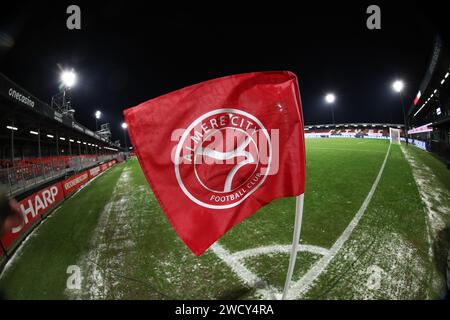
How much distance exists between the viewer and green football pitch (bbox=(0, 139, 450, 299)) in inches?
187

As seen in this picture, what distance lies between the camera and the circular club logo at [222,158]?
3.17 m

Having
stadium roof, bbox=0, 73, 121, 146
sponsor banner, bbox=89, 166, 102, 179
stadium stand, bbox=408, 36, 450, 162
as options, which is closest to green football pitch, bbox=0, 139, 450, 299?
stadium roof, bbox=0, 73, 121, 146

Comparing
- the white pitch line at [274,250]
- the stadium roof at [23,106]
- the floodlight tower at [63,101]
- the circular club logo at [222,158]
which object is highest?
the floodlight tower at [63,101]

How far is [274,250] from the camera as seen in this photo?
6.11 meters

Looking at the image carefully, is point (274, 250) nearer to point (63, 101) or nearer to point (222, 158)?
point (222, 158)

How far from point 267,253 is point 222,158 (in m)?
3.73

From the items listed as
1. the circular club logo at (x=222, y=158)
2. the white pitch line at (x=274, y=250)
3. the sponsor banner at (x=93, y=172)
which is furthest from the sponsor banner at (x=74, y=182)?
the circular club logo at (x=222, y=158)

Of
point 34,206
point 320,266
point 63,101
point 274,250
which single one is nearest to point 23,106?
point 34,206

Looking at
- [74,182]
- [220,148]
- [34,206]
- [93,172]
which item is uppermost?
[220,148]

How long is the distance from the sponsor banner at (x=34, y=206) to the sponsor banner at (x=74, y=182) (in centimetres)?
105

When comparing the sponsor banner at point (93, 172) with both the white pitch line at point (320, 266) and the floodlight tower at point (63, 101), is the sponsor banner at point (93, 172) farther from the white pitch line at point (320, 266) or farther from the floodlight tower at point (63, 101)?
Result: the white pitch line at point (320, 266)

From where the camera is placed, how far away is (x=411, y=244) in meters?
5.86
